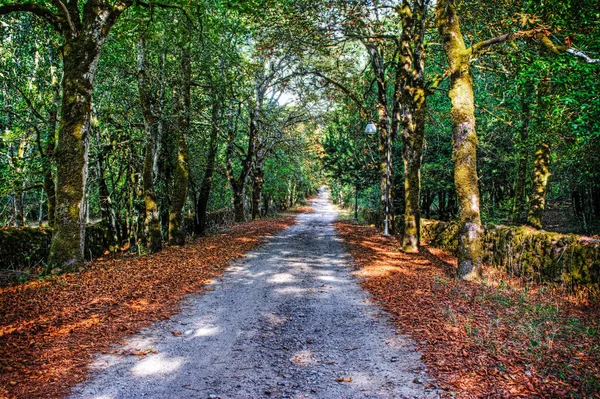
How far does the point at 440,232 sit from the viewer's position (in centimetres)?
1324

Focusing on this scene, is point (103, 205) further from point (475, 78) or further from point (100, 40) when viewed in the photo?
point (475, 78)

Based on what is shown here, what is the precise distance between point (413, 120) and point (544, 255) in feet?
20.4

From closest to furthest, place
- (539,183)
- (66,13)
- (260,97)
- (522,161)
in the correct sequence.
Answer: (66,13) < (539,183) < (522,161) < (260,97)

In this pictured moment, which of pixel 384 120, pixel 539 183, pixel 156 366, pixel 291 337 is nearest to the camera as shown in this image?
pixel 156 366

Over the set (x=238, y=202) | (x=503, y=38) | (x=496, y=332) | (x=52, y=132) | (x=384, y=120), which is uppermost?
(x=384, y=120)

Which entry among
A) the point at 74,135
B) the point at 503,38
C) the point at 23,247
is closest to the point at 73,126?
the point at 74,135

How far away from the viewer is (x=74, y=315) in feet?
17.2

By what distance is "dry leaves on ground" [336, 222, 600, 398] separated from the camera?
137 inches

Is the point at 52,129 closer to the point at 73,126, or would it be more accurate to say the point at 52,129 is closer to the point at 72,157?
Result: the point at 73,126

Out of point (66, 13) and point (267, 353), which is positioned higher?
point (66, 13)

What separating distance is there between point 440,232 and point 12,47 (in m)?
15.8

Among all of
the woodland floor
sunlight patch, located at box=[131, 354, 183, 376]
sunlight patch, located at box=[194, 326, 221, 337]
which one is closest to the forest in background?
the woodland floor

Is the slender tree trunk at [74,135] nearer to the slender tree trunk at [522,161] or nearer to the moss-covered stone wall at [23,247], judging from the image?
the moss-covered stone wall at [23,247]

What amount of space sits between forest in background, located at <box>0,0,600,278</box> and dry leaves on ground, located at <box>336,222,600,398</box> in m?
1.37
